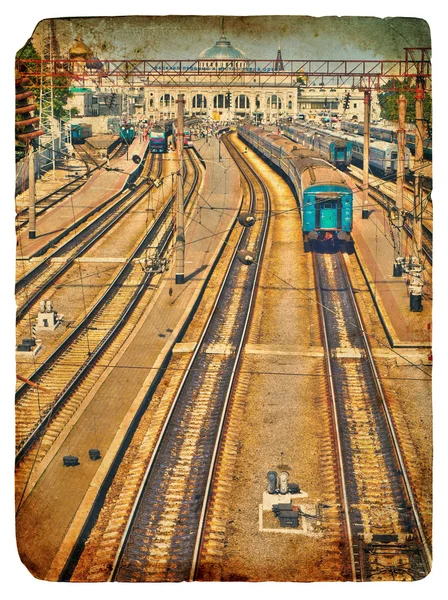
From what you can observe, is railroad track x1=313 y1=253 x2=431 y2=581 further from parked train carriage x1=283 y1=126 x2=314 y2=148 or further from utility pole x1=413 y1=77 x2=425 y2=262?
parked train carriage x1=283 y1=126 x2=314 y2=148

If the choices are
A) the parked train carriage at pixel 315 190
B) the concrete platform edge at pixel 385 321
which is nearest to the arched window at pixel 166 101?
the parked train carriage at pixel 315 190

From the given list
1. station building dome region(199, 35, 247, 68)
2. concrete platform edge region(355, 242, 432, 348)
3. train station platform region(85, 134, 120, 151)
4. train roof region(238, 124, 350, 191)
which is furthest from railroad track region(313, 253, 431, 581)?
train station platform region(85, 134, 120, 151)

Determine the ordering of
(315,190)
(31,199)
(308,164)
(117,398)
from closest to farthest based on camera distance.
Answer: (31,199)
(117,398)
(315,190)
(308,164)

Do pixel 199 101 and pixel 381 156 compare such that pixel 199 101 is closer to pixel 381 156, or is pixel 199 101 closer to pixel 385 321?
pixel 381 156

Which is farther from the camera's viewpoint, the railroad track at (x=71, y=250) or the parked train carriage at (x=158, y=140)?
the parked train carriage at (x=158, y=140)

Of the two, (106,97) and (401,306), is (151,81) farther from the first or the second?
(401,306)

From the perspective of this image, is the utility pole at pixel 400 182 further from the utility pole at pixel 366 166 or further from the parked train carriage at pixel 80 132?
the parked train carriage at pixel 80 132

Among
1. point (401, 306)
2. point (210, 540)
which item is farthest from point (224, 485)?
point (401, 306)

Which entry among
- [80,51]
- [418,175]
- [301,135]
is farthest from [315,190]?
[80,51]
